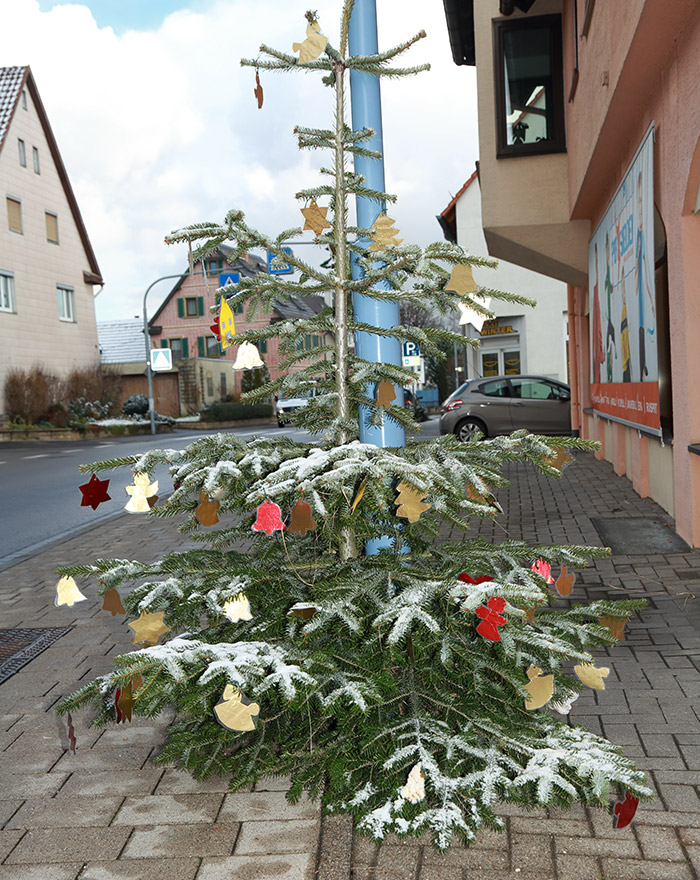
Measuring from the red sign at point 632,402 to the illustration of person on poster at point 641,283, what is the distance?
0.73 feet

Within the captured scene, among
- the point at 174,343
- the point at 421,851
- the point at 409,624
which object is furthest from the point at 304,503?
the point at 174,343

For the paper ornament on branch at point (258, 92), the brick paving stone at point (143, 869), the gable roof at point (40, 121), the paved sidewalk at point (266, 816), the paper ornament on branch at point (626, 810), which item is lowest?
the paved sidewalk at point (266, 816)

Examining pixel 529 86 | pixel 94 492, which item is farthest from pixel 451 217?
pixel 94 492

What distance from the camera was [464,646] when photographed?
9.73ft

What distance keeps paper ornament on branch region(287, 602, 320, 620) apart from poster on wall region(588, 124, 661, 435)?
19.4ft

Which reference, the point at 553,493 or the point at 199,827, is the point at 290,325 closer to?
the point at 199,827

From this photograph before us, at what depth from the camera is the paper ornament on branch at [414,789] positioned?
2666 mm

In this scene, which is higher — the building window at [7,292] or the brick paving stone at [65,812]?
the building window at [7,292]

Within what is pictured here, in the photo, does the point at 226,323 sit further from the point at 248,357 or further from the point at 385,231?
the point at 385,231

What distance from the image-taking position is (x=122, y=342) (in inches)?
2239

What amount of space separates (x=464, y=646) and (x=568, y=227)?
11.7 m

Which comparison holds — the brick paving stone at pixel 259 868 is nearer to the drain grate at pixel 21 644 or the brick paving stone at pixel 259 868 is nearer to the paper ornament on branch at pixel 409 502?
the paper ornament on branch at pixel 409 502

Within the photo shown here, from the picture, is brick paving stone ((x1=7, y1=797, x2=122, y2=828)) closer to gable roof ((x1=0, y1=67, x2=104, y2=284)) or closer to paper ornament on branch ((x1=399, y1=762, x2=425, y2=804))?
paper ornament on branch ((x1=399, y1=762, x2=425, y2=804))

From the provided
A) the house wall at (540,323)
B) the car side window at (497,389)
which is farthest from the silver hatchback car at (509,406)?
the house wall at (540,323)
